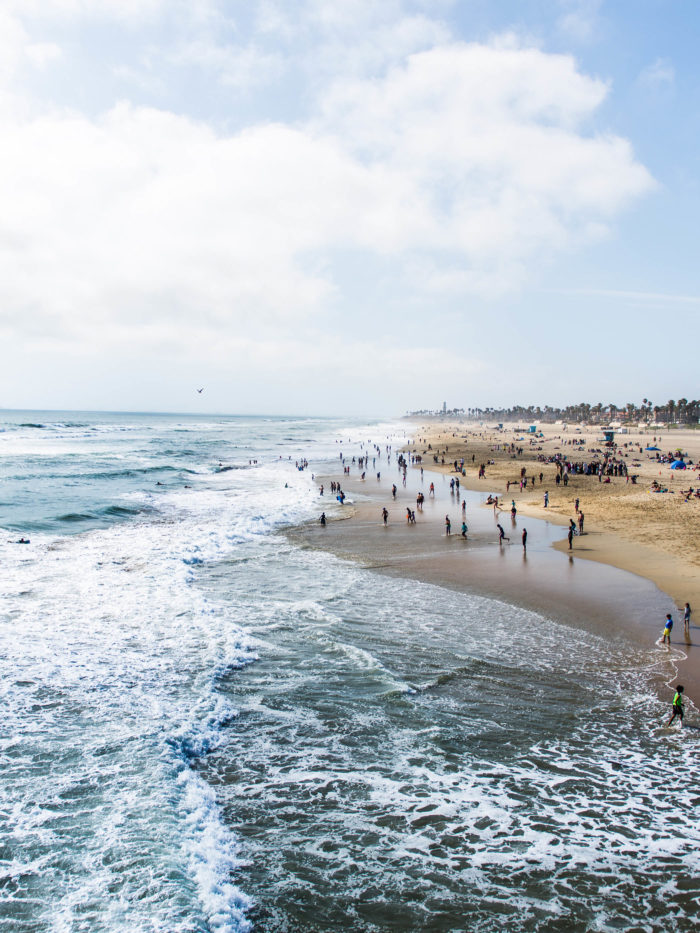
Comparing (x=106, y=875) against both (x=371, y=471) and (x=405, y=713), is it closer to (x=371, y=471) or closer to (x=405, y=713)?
(x=405, y=713)

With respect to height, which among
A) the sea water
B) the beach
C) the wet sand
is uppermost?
the beach

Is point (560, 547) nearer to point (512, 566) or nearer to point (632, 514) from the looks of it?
point (512, 566)

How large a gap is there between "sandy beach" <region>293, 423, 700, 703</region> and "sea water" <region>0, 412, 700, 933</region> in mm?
2051

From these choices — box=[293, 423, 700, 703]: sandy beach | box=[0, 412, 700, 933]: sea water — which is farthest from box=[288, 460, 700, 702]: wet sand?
box=[0, 412, 700, 933]: sea water

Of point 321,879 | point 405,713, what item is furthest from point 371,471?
point 321,879

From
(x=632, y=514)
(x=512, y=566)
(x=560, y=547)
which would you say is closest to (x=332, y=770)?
(x=512, y=566)

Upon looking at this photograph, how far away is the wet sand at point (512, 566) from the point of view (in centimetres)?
1515

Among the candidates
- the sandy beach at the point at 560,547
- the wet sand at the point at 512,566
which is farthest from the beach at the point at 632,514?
the wet sand at the point at 512,566

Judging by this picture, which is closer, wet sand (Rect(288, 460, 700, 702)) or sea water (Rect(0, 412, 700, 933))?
sea water (Rect(0, 412, 700, 933))

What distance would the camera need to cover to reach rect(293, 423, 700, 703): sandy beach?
1634cm

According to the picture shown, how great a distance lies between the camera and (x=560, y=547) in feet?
81.5

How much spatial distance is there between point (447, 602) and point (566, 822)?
382 inches

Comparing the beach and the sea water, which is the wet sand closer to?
the beach

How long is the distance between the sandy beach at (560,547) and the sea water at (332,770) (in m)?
2.05
